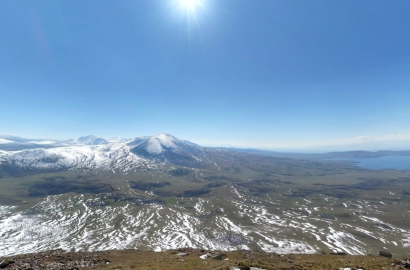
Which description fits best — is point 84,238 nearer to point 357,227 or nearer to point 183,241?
point 183,241

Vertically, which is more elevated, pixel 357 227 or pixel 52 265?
pixel 52 265

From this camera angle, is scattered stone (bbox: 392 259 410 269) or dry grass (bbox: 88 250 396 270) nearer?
scattered stone (bbox: 392 259 410 269)

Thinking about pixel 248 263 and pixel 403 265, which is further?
pixel 248 263

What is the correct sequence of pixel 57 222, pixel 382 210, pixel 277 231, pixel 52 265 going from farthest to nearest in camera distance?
pixel 382 210
pixel 57 222
pixel 277 231
pixel 52 265

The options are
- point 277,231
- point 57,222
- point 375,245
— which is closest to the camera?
point 375,245

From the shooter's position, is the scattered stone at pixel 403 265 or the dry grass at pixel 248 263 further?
the dry grass at pixel 248 263

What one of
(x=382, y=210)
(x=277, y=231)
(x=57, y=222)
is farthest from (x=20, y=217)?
(x=382, y=210)

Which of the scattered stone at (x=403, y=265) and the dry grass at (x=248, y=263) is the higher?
the scattered stone at (x=403, y=265)

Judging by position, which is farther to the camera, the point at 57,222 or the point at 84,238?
the point at 57,222

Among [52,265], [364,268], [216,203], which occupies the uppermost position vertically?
[364,268]

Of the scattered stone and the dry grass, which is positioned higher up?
the scattered stone

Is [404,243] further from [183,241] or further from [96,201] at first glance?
[96,201]
